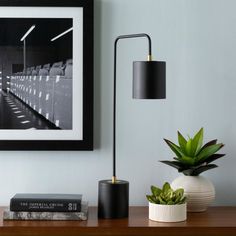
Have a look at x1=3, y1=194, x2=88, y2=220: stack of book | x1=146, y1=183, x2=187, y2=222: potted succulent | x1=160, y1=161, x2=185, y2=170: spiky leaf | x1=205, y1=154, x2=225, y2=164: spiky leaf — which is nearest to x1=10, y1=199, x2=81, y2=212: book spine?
x1=3, y1=194, x2=88, y2=220: stack of book

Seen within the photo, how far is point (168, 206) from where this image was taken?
1782 mm

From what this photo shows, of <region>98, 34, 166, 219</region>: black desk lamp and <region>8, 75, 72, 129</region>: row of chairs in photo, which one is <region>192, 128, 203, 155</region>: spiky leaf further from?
<region>8, 75, 72, 129</region>: row of chairs in photo

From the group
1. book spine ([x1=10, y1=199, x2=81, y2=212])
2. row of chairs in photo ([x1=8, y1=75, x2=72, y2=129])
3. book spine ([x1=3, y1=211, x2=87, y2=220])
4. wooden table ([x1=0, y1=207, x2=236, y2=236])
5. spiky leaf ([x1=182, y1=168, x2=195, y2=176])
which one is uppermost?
row of chairs in photo ([x1=8, y1=75, x2=72, y2=129])

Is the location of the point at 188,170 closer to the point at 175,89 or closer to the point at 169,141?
the point at 169,141

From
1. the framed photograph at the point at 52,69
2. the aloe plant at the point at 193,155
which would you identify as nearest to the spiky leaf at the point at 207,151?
Result: the aloe plant at the point at 193,155

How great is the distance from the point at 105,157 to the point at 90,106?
0.20m

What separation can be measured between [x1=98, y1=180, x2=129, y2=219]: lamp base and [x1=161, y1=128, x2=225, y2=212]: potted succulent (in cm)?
20

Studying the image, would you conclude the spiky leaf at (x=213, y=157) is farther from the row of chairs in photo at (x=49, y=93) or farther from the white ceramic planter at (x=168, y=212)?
the row of chairs in photo at (x=49, y=93)

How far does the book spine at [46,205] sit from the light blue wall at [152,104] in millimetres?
260

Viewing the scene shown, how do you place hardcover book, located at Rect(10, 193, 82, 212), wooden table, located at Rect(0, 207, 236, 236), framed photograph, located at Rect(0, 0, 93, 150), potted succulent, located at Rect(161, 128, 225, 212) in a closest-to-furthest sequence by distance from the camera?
1. wooden table, located at Rect(0, 207, 236, 236)
2. hardcover book, located at Rect(10, 193, 82, 212)
3. potted succulent, located at Rect(161, 128, 225, 212)
4. framed photograph, located at Rect(0, 0, 93, 150)

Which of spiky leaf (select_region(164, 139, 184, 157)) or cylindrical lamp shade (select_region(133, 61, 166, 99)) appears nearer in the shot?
cylindrical lamp shade (select_region(133, 61, 166, 99))

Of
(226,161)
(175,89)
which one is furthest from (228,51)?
(226,161)

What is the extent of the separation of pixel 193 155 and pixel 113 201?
1.08ft

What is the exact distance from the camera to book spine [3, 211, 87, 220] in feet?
5.93
